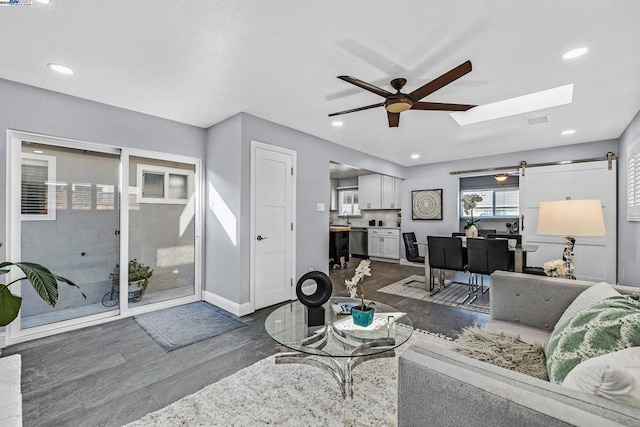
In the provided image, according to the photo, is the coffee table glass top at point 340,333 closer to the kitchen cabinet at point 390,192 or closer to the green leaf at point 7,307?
the green leaf at point 7,307

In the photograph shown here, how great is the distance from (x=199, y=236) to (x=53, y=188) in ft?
5.19

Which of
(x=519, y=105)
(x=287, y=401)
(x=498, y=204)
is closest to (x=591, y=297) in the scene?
(x=287, y=401)

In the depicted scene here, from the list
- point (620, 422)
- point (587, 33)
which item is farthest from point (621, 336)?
point (587, 33)

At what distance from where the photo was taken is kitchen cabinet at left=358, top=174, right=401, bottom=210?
7.35 metres

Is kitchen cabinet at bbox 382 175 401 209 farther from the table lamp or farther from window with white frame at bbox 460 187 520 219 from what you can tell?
the table lamp

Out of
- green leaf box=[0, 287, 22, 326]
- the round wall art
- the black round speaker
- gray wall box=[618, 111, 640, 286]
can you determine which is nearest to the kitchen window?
the round wall art

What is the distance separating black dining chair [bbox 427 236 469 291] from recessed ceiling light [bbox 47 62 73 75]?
15.0 feet

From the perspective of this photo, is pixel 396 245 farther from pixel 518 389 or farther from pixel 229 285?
pixel 518 389

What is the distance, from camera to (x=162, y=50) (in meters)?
2.17

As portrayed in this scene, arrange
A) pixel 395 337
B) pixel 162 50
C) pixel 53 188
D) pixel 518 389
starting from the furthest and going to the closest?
pixel 53 188, pixel 162 50, pixel 395 337, pixel 518 389

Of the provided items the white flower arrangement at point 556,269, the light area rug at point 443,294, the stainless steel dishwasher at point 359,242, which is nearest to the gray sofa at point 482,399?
the white flower arrangement at point 556,269

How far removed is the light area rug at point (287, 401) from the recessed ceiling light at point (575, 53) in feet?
7.74

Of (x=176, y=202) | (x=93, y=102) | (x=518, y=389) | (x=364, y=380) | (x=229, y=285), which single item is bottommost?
(x=364, y=380)

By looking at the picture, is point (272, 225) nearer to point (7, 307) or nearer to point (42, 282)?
point (42, 282)
